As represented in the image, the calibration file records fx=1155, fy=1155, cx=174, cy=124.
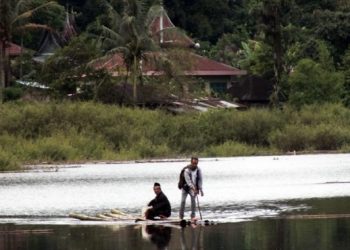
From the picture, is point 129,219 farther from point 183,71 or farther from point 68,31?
point 68,31

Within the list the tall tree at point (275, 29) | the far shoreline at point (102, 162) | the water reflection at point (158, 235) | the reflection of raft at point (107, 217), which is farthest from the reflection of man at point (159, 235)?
the tall tree at point (275, 29)

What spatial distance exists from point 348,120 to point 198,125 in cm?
964

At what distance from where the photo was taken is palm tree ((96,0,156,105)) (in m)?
71.1

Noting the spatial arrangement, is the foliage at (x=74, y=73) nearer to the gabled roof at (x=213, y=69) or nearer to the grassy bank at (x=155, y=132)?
the grassy bank at (x=155, y=132)

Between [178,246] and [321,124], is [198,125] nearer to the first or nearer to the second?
[321,124]

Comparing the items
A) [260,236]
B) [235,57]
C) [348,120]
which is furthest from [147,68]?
[260,236]

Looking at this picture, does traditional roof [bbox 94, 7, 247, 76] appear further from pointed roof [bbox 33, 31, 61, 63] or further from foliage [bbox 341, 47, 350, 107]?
pointed roof [bbox 33, 31, 61, 63]

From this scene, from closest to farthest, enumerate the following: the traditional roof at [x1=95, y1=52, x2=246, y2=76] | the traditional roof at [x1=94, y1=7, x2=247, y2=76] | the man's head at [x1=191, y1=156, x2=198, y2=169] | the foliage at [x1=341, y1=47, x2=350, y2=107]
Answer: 1. the man's head at [x1=191, y1=156, x2=198, y2=169]
2. the traditional roof at [x1=94, y1=7, x2=247, y2=76]
3. the traditional roof at [x1=95, y1=52, x2=246, y2=76]
4. the foliage at [x1=341, y1=47, x2=350, y2=107]

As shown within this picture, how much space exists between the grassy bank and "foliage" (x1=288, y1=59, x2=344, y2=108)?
3.96 metres

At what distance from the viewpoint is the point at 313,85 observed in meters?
79.5

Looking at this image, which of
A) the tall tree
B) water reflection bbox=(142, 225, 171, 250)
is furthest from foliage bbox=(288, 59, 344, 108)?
water reflection bbox=(142, 225, 171, 250)

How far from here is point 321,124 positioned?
72.2 m

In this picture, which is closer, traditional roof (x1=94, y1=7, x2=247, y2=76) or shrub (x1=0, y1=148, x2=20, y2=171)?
shrub (x1=0, y1=148, x2=20, y2=171)

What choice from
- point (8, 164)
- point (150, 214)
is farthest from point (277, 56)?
point (150, 214)
